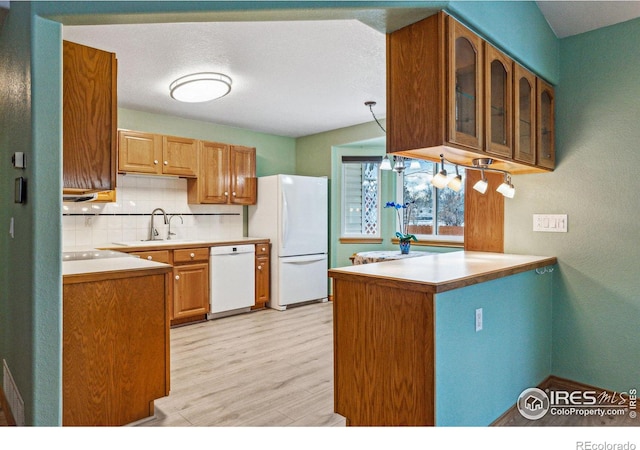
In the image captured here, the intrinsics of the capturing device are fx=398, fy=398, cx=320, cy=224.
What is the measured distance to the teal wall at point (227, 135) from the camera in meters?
4.40

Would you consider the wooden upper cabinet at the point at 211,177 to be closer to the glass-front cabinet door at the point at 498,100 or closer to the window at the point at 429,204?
the window at the point at 429,204

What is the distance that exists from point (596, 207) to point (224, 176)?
12.3 ft

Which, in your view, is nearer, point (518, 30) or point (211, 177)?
point (518, 30)

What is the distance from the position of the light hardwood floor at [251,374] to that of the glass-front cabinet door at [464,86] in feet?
5.51

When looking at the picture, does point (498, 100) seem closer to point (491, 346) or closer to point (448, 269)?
point (448, 269)

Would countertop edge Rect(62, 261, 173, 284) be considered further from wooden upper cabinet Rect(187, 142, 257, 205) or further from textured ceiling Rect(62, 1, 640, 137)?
wooden upper cabinet Rect(187, 142, 257, 205)

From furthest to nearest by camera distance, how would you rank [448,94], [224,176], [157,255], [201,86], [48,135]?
[224,176], [157,255], [201,86], [448,94], [48,135]

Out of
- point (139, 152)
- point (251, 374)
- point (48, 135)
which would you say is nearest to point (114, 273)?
point (48, 135)

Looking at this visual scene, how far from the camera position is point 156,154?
167 inches

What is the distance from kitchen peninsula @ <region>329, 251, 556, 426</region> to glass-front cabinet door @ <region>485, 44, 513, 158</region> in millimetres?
671

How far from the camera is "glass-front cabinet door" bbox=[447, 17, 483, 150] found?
179 centimetres

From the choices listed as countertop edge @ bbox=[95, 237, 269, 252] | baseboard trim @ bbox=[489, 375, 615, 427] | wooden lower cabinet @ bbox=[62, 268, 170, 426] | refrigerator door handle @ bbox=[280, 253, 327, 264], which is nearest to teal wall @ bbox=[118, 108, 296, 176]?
countertop edge @ bbox=[95, 237, 269, 252]

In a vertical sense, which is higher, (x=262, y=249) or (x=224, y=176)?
(x=224, y=176)

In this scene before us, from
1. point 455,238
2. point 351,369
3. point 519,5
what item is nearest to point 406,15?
point 519,5
